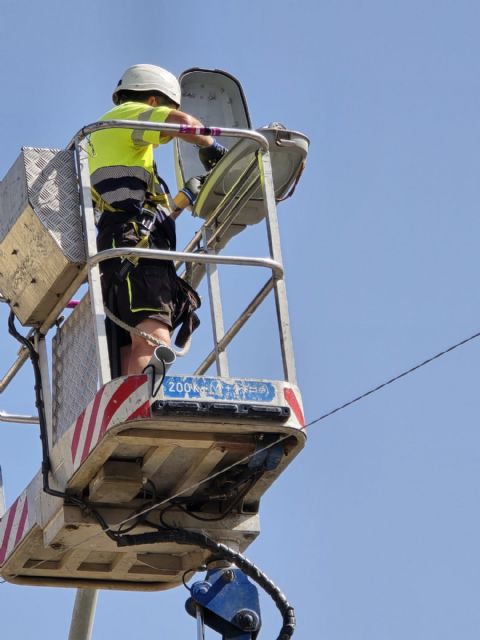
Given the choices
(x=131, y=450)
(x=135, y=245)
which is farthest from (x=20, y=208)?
(x=131, y=450)

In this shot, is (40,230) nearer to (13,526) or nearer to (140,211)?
(140,211)

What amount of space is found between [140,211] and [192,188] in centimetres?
77

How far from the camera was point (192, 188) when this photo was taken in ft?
39.7

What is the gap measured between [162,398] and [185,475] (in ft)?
3.14

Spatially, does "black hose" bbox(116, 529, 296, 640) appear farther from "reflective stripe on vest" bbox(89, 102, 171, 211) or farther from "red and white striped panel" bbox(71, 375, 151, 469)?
"reflective stripe on vest" bbox(89, 102, 171, 211)

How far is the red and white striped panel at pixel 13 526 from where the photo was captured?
38.3 feet

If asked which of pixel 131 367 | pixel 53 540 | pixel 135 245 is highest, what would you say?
pixel 135 245

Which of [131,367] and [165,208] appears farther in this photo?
[165,208]

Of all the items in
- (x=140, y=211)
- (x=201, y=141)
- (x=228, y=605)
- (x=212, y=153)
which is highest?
(x=212, y=153)

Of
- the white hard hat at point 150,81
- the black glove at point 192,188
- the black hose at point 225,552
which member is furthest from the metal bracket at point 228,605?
the white hard hat at point 150,81

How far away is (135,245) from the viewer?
36.9 feet

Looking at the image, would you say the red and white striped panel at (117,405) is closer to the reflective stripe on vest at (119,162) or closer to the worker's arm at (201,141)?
the reflective stripe on vest at (119,162)

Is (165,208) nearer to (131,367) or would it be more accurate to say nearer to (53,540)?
(131,367)

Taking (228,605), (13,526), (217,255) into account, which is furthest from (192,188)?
(228,605)
